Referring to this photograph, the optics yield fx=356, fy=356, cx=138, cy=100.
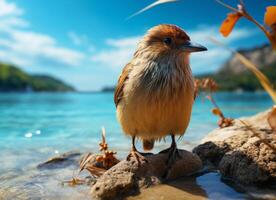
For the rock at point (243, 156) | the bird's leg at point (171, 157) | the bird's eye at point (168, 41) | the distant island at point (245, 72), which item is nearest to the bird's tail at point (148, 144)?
the bird's leg at point (171, 157)

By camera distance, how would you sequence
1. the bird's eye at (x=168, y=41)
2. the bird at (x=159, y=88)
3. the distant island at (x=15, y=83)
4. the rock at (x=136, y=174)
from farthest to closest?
the distant island at (x=15, y=83)
the bird's eye at (x=168, y=41)
the bird at (x=159, y=88)
the rock at (x=136, y=174)

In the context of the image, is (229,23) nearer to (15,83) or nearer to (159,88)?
(159,88)

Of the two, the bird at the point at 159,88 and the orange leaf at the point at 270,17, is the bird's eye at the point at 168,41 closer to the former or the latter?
the bird at the point at 159,88

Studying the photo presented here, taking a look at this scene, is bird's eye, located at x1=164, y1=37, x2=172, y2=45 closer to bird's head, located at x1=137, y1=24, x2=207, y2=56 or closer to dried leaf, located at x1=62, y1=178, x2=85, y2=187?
bird's head, located at x1=137, y1=24, x2=207, y2=56

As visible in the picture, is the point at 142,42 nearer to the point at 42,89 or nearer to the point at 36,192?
the point at 36,192

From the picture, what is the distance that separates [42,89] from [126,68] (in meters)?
148

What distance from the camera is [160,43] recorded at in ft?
13.7

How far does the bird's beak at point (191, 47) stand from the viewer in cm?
400

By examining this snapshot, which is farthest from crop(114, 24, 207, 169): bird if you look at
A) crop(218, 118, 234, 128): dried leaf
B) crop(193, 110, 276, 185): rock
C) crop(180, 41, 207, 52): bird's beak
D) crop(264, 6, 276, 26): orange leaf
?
crop(218, 118, 234, 128): dried leaf

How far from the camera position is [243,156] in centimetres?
387

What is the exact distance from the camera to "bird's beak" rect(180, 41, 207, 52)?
400 cm

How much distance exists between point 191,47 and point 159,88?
24.3 inches

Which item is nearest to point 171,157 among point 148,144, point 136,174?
point 136,174

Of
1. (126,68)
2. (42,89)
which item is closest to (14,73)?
(42,89)
